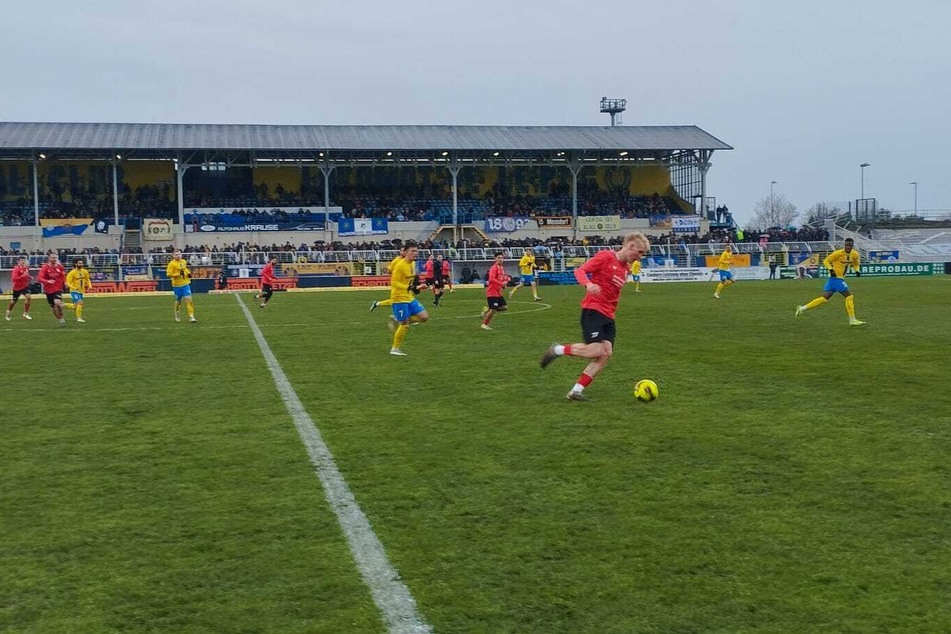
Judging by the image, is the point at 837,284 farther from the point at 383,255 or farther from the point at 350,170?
the point at 350,170

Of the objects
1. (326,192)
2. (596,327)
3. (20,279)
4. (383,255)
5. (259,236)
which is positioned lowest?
(596,327)

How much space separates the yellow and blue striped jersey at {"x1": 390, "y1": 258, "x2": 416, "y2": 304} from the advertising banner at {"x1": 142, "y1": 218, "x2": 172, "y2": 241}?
4525 centimetres

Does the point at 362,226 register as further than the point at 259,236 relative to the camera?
Yes

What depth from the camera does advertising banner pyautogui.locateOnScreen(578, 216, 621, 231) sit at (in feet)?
212

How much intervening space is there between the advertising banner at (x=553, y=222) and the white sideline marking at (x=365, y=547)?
182ft

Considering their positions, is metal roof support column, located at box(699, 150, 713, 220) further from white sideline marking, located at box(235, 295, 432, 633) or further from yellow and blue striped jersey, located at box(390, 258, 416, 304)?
white sideline marking, located at box(235, 295, 432, 633)

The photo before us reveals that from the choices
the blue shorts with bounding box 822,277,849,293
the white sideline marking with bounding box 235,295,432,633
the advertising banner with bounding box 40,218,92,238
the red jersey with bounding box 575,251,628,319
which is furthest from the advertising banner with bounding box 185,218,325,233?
the white sideline marking with bounding box 235,295,432,633

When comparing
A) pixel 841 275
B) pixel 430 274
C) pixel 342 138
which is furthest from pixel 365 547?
pixel 342 138

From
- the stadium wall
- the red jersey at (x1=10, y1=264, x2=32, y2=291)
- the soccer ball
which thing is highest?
the stadium wall

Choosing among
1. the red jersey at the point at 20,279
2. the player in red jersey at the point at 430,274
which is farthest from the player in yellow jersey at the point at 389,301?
the red jersey at the point at 20,279

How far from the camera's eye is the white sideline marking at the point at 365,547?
14.5 ft

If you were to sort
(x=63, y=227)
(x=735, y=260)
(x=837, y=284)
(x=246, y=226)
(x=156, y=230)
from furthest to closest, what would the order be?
(x=246, y=226)
(x=156, y=230)
(x=63, y=227)
(x=735, y=260)
(x=837, y=284)

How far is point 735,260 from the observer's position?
5684 cm

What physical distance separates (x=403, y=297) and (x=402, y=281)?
31 centimetres
